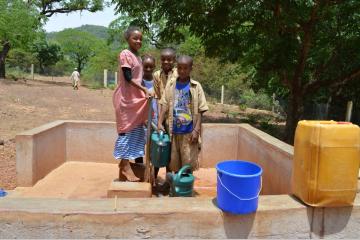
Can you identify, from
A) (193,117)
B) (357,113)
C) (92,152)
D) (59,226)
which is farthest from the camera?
(357,113)

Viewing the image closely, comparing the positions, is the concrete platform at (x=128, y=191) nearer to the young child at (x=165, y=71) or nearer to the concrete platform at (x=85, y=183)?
the concrete platform at (x=85, y=183)

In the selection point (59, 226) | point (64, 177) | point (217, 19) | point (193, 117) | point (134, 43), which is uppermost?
point (217, 19)

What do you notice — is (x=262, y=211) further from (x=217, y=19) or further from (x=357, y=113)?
(x=357, y=113)

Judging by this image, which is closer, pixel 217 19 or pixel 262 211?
pixel 262 211

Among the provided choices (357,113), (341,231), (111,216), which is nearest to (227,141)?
(341,231)

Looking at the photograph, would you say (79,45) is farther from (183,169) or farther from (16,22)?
(183,169)

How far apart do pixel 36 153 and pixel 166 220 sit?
8.68ft

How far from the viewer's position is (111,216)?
270 cm

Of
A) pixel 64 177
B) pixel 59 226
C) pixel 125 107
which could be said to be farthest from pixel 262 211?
pixel 64 177

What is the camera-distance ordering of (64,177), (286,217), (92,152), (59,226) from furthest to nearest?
(92,152), (64,177), (286,217), (59,226)

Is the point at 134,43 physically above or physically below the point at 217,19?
below

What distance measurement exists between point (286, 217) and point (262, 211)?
0.61ft

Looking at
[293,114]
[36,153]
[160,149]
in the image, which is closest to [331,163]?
[160,149]

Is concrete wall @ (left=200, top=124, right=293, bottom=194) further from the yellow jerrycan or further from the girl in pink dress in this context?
the girl in pink dress
